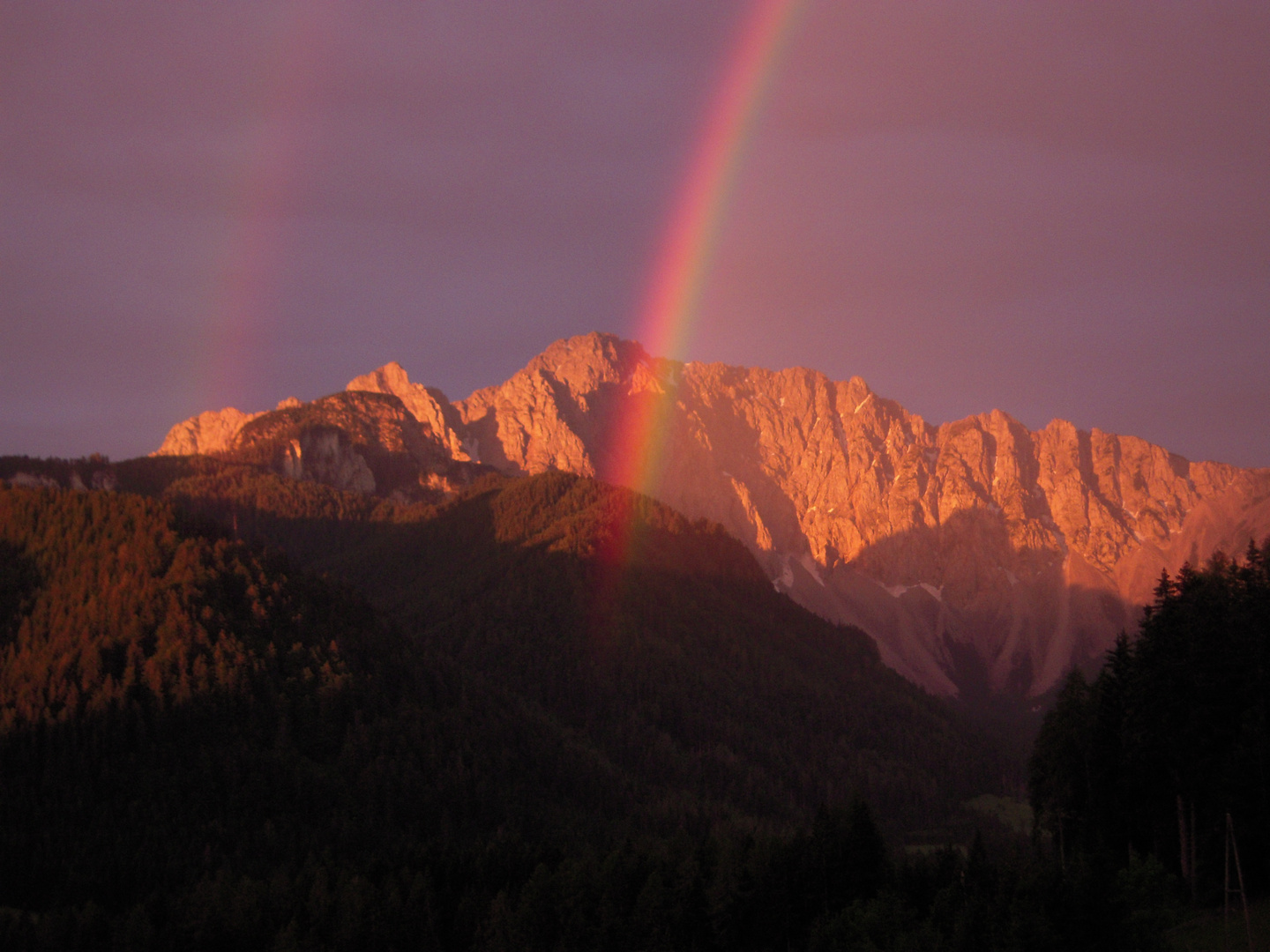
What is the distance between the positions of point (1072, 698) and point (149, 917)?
93.4 metres

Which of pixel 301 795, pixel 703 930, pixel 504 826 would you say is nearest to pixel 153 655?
pixel 301 795

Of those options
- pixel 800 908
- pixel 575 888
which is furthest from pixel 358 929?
pixel 800 908

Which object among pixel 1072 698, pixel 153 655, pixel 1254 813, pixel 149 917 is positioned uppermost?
pixel 153 655

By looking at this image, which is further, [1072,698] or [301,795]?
[301,795]

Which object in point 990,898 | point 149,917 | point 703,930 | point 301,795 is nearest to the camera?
point 990,898

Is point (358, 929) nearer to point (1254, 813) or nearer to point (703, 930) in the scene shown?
point (703, 930)

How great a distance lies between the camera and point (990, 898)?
95.0 m

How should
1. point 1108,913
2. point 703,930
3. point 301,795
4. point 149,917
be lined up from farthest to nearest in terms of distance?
point 301,795 < point 149,917 < point 703,930 < point 1108,913

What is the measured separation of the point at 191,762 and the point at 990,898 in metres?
127

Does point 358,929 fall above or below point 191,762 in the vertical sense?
below

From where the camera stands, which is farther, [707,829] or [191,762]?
[707,829]

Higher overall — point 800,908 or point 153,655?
point 153,655

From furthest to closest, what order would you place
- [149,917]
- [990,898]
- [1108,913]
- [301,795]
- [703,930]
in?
[301,795]
[149,917]
[703,930]
[990,898]
[1108,913]

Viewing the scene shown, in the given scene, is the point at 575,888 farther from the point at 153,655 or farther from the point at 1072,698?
the point at 153,655
